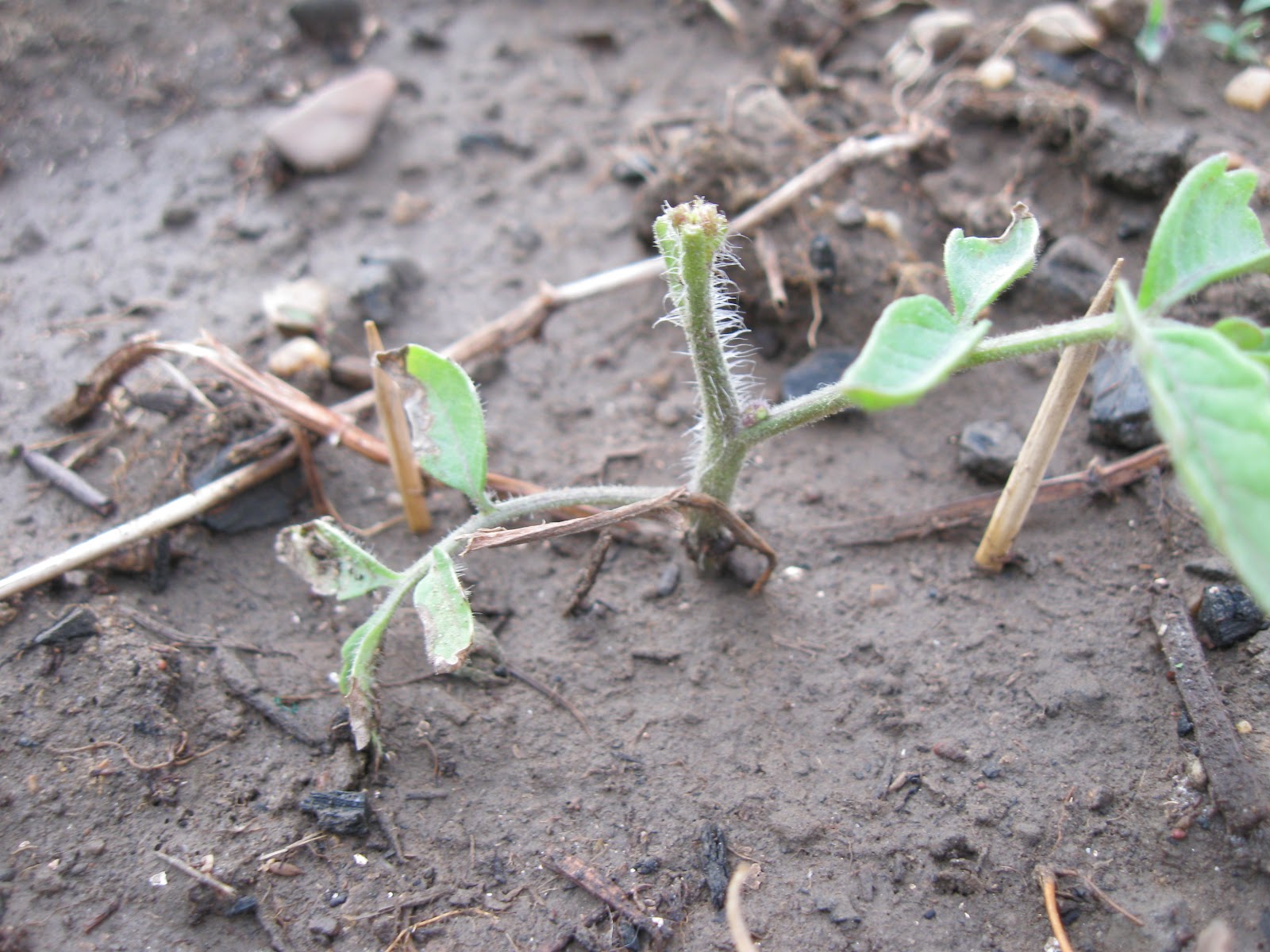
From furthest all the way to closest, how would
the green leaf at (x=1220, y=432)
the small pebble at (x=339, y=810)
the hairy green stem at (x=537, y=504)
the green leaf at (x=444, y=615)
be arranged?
1. the hairy green stem at (x=537, y=504)
2. the small pebble at (x=339, y=810)
3. the green leaf at (x=444, y=615)
4. the green leaf at (x=1220, y=432)

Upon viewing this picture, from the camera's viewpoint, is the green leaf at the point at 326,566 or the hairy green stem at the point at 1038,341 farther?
the green leaf at the point at 326,566

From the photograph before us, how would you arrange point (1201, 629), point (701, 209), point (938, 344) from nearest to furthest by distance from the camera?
1. point (938, 344)
2. point (701, 209)
3. point (1201, 629)

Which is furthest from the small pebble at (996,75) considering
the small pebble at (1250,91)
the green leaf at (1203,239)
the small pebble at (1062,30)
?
the green leaf at (1203,239)

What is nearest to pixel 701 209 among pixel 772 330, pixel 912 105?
pixel 772 330

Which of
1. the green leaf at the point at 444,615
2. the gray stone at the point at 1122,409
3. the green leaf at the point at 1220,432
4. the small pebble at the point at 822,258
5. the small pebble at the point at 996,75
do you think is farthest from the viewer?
the small pebble at the point at 996,75

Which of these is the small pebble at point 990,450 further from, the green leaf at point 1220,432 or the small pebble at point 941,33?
the small pebble at point 941,33

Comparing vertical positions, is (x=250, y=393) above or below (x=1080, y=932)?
above

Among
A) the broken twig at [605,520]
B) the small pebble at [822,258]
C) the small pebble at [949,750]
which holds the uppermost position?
the broken twig at [605,520]

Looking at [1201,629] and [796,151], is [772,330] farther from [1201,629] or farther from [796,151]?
[1201,629]
